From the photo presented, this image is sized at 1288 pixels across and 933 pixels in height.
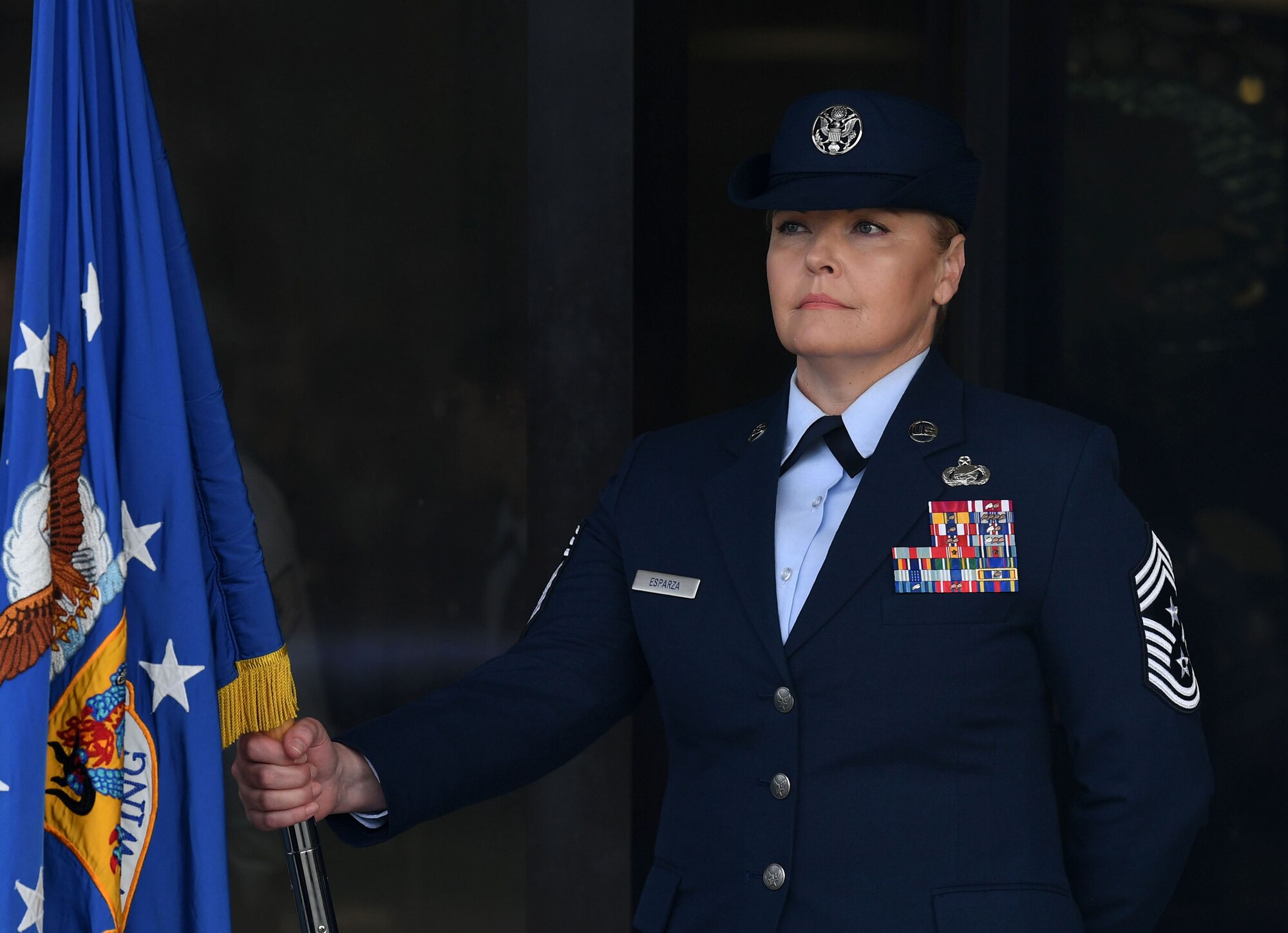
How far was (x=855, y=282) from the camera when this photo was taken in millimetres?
1602

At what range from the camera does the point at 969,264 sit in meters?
3.03

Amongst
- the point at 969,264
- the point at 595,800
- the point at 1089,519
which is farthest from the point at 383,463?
the point at 1089,519

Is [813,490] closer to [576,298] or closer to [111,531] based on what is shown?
[111,531]

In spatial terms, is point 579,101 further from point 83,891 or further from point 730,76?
point 83,891

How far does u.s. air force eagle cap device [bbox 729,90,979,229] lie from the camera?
1.60 metres

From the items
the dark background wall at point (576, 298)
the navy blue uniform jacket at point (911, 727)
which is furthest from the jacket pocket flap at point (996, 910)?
the dark background wall at point (576, 298)

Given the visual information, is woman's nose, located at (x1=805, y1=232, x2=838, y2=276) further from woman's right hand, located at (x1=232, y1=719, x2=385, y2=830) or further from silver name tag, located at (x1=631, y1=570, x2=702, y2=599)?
woman's right hand, located at (x1=232, y1=719, x2=385, y2=830)

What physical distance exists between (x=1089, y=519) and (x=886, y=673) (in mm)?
265

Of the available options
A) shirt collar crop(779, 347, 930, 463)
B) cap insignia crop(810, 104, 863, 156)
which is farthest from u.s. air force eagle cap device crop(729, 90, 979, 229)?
shirt collar crop(779, 347, 930, 463)

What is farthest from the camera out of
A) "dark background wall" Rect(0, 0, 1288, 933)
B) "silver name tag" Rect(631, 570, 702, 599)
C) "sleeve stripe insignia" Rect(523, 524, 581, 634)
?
"dark background wall" Rect(0, 0, 1288, 933)

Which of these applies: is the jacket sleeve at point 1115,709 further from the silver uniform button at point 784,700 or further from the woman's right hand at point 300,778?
the woman's right hand at point 300,778

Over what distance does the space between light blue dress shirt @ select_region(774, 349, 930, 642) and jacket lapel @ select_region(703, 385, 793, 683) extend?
0.01 metres

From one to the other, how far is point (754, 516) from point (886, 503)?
16cm

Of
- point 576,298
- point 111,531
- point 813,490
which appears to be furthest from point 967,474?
point 576,298
